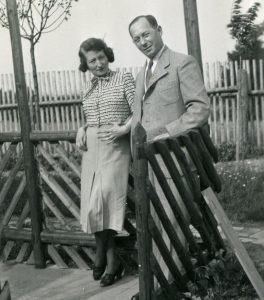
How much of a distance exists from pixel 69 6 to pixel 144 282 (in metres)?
9.47

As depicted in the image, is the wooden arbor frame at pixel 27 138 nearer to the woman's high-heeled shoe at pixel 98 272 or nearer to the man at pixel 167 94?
the woman's high-heeled shoe at pixel 98 272

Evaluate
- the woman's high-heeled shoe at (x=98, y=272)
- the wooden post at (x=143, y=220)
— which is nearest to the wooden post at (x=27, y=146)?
the woman's high-heeled shoe at (x=98, y=272)

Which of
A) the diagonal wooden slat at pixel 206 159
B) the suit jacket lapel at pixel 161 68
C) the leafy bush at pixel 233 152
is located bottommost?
the leafy bush at pixel 233 152

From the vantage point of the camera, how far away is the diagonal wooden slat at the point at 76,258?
554 cm

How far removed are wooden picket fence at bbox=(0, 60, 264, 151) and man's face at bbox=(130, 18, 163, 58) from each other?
7.93 metres

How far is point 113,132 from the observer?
4746mm

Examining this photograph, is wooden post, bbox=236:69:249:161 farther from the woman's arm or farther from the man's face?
the man's face

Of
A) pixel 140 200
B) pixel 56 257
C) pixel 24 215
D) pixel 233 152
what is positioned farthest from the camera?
pixel 233 152

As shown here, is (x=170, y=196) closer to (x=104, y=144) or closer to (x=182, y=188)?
(x=182, y=188)

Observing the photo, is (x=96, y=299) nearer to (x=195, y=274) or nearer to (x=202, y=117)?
(x=195, y=274)

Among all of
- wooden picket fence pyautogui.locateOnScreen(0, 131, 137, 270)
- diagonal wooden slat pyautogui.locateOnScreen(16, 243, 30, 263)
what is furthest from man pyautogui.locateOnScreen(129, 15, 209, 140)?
diagonal wooden slat pyautogui.locateOnScreen(16, 243, 30, 263)

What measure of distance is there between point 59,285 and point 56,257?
570 millimetres

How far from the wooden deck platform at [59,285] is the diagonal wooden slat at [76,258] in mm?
62

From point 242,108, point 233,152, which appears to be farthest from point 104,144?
point 242,108
